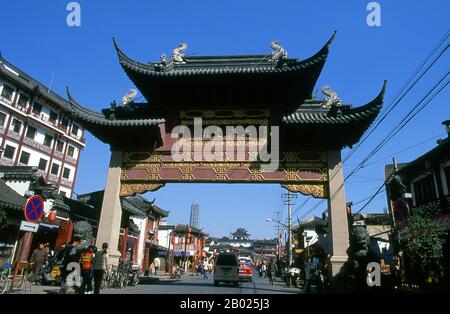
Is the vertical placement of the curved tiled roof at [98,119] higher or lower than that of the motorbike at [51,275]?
higher

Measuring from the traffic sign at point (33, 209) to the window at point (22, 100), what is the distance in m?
33.2

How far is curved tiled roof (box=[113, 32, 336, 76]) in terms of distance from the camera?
1181 cm

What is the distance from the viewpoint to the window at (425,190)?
20.8 metres

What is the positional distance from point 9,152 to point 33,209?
31646 mm

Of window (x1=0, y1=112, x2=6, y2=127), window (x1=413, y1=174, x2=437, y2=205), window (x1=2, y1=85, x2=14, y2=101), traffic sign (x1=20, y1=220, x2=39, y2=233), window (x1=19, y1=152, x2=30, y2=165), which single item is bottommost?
traffic sign (x1=20, y1=220, x2=39, y2=233)

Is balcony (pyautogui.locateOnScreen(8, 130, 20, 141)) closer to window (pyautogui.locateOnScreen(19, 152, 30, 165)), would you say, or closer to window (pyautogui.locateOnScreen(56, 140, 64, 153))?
window (pyautogui.locateOnScreen(19, 152, 30, 165))

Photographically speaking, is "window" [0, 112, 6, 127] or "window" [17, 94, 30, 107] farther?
"window" [17, 94, 30, 107]

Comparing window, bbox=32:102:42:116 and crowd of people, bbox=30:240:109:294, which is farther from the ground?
window, bbox=32:102:42:116

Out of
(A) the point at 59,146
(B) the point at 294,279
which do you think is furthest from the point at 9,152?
(B) the point at 294,279

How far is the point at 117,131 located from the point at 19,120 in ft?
98.0

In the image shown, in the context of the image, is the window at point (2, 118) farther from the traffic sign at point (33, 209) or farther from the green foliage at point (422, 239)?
the green foliage at point (422, 239)

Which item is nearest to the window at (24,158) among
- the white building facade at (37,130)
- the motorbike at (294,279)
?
the white building facade at (37,130)

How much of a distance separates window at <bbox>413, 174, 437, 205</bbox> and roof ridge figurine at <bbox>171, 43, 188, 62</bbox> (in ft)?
60.4

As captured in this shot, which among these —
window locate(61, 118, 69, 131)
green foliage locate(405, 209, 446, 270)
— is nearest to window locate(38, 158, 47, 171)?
window locate(61, 118, 69, 131)
